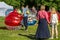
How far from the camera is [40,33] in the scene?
13.7 meters

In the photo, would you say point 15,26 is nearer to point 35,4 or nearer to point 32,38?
point 32,38

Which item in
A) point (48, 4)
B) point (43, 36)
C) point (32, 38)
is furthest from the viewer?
point (48, 4)

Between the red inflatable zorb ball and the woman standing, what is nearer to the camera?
the woman standing

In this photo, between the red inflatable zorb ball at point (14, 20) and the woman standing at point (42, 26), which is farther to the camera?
the red inflatable zorb ball at point (14, 20)

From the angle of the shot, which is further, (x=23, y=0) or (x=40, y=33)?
(x=23, y=0)

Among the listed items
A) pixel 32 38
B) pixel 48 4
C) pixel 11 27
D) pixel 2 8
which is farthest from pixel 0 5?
pixel 32 38

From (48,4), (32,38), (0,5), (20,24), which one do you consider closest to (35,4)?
(48,4)

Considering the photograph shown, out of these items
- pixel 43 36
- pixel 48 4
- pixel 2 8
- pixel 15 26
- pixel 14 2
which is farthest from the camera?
pixel 14 2

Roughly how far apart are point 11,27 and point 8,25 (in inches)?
12.5

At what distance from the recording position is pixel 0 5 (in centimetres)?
4659

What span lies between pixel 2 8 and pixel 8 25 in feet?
85.1

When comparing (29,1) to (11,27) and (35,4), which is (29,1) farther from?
(11,27)

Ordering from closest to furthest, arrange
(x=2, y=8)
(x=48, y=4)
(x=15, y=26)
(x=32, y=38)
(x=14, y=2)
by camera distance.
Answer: (x=32, y=38), (x=15, y=26), (x=2, y=8), (x=48, y=4), (x=14, y=2)

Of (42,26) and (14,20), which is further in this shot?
(14,20)
